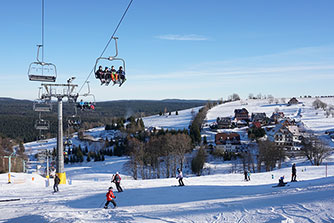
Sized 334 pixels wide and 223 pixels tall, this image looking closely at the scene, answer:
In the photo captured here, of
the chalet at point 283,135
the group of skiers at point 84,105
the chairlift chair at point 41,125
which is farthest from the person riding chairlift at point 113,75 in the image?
the chalet at point 283,135

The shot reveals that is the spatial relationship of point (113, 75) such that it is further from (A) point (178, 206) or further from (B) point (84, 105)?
(B) point (84, 105)

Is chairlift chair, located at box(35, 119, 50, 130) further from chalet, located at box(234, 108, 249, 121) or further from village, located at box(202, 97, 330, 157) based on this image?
chalet, located at box(234, 108, 249, 121)

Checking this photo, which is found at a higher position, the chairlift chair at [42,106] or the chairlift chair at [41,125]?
the chairlift chair at [42,106]

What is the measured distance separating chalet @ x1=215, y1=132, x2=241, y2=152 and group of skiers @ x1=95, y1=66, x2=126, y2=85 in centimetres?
5991

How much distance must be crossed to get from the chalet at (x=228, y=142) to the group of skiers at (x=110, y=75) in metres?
59.9

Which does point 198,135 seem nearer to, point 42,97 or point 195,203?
point 42,97

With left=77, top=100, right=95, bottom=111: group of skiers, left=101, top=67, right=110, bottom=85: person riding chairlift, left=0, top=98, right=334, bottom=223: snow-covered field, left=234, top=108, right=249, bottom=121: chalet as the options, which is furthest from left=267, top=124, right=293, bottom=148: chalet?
left=101, top=67, right=110, bottom=85: person riding chairlift

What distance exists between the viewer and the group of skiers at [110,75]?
45.5 ft

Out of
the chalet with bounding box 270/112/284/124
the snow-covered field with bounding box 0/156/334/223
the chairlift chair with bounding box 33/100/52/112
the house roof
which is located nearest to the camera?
the snow-covered field with bounding box 0/156/334/223

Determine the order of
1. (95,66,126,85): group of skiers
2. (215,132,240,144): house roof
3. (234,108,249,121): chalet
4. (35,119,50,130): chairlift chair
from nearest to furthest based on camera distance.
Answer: (95,66,126,85): group of skiers
(35,119,50,130): chairlift chair
(215,132,240,144): house roof
(234,108,249,121): chalet

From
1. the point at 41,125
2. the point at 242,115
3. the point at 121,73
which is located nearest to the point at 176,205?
the point at 121,73

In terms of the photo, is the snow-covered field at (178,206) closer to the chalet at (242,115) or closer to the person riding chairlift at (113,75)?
the person riding chairlift at (113,75)

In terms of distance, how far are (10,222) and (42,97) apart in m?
13.2

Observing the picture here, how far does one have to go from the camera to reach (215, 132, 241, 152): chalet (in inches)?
2851
